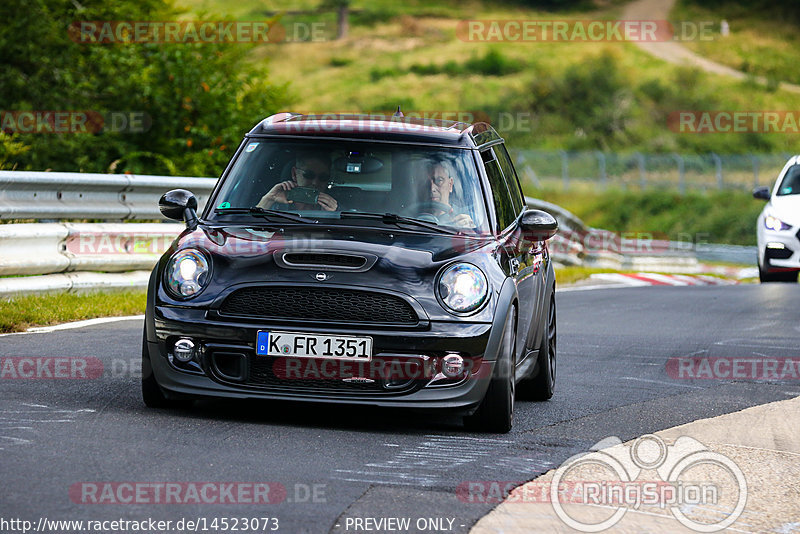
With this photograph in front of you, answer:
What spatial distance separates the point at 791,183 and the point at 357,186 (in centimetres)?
1327

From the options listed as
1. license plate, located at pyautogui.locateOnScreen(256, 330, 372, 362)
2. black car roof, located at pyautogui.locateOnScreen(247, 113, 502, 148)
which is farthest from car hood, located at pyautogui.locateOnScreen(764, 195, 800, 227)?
license plate, located at pyautogui.locateOnScreen(256, 330, 372, 362)

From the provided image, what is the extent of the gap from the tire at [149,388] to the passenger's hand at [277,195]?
1.08 m

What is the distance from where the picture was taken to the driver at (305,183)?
7.80 meters

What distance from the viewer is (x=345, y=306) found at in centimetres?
686

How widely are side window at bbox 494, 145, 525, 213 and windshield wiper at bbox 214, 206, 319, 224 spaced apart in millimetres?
1754

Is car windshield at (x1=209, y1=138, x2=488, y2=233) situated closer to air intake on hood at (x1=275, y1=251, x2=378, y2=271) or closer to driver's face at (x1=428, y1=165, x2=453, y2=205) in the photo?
driver's face at (x1=428, y1=165, x2=453, y2=205)

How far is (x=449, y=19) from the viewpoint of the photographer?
104m

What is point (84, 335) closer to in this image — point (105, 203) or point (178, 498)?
point (105, 203)

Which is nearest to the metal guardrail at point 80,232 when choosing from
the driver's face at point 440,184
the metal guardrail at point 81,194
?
the metal guardrail at point 81,194

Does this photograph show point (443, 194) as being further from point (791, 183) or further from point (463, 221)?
point (791, 183)

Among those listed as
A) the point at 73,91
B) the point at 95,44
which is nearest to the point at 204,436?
the point at 73,91

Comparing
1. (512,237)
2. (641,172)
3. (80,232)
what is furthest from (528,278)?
(641,172)

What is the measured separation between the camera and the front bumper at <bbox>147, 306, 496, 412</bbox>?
6848mm

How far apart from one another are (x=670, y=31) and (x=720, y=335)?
9130 cm
